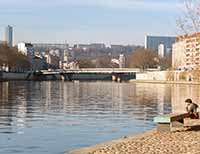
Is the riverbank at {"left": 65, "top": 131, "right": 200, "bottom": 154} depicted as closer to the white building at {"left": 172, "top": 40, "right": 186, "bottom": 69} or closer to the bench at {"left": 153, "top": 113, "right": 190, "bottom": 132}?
the bench at {"left": 153, "top": 113, "right": 190, "bottom": 132}

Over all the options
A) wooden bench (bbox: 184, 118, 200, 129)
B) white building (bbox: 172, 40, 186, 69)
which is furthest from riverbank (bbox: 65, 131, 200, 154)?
white building (bbox: 172, 40, 186, 69)

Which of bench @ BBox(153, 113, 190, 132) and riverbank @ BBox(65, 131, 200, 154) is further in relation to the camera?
bench @ BBox(153, 113, 190, 132)

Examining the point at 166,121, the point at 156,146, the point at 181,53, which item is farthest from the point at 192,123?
the point at 181,53

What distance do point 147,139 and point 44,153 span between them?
3.72 meters

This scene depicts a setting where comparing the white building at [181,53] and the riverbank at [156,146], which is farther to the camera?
the white building at [181,53]

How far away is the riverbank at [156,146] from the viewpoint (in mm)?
17109

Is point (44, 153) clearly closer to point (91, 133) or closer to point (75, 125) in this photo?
point (91, 133)

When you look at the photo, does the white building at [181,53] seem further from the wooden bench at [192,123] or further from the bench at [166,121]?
the bench at [166,121]

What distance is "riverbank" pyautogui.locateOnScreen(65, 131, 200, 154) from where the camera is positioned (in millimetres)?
17109

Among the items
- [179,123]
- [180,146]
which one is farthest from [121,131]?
[180,146]

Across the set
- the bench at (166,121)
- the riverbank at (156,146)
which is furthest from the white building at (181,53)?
the riverbank at (156,146)

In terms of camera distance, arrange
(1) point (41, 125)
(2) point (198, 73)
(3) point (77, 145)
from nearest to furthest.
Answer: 1. (3) point (77, 145)
2. (2) point (198, 73)
3. (1) point (41, 125)

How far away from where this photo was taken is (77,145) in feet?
73.7

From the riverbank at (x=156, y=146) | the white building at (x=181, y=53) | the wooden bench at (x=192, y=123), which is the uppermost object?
the white building at (x=181, y=53)
